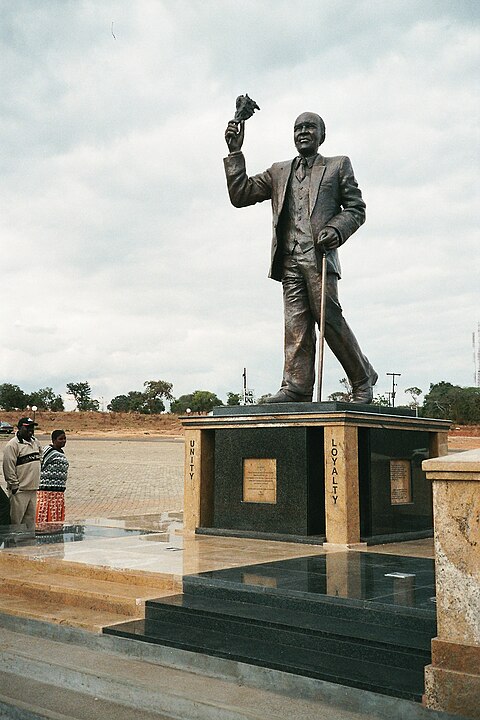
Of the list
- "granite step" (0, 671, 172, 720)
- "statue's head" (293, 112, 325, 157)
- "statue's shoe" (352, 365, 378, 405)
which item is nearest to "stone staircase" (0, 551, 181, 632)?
"granite step" (0, 671, 172, 720)

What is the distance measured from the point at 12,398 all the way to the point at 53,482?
81.0 m

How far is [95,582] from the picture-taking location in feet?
17.5

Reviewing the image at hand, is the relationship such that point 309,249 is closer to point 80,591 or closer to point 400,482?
point 400,482

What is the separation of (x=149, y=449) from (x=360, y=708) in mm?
36351

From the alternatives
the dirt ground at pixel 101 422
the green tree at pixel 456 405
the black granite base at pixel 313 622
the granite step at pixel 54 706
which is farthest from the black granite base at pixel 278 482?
the dirt ground at pixel 101 422

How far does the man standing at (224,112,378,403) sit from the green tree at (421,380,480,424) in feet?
168

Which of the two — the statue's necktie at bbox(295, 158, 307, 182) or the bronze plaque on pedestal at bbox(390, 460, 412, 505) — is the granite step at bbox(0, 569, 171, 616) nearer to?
the bronze plaque on pedestal at bbox(390, 460, 412, 505)

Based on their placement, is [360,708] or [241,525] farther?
[241,525]

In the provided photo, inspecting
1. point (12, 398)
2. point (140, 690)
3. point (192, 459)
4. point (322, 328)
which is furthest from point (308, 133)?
point (12, 398)

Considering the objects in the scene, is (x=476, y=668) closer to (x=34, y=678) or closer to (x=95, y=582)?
(x=34, y=678)

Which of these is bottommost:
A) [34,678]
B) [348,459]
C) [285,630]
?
[34,678]

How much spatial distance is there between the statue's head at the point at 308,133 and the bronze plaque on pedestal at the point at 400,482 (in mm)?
3360

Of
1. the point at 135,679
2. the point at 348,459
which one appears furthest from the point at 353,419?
the point at 135,679

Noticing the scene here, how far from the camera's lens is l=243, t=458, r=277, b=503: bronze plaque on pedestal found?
732cm
